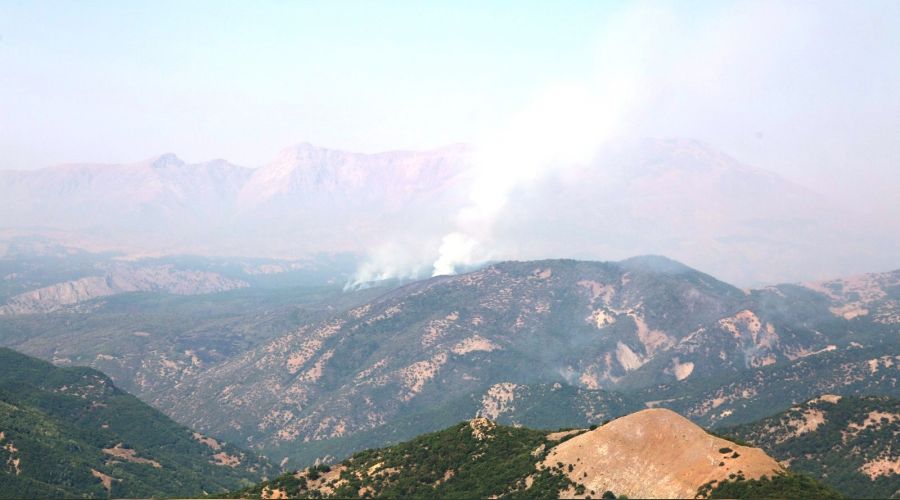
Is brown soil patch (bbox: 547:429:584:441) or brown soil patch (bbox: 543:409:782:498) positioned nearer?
brown soil patch (bbox: 543:409:782:498)

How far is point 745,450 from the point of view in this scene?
133625 mm

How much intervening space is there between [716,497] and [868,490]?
96.7 m

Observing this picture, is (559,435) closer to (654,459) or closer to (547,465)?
(547,465)

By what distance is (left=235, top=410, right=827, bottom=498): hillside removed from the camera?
131m

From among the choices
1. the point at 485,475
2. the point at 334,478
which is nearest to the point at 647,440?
the point at 485,475

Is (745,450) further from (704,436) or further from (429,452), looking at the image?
(429,452)

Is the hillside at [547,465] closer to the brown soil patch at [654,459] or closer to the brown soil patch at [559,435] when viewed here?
the brown soil patch at [654,459]

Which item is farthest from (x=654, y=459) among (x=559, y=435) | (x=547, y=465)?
(x=559, y=435)

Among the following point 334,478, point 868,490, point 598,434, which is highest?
point 598,434

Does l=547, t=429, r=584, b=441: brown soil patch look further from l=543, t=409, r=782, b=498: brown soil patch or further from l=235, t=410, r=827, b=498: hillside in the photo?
l=543, t=409, r=782, b=498: brown soil patch

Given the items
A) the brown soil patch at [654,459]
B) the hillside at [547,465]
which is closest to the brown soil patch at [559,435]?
the hillside at [547,465]

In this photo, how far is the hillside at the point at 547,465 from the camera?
429 feet

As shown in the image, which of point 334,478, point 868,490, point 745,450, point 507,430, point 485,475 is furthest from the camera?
point 868,490

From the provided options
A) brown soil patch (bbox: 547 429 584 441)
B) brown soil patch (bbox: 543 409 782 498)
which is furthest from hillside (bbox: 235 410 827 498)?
brown soil patch (bbox: 547 429 584 441)
